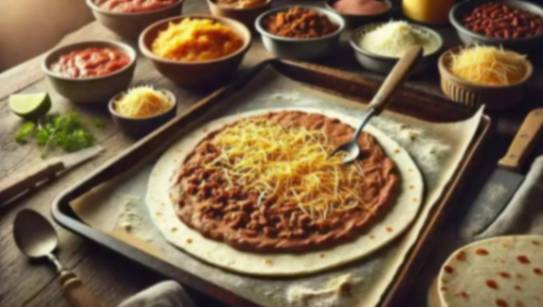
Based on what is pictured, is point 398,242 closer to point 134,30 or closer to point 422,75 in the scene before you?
point 422,75

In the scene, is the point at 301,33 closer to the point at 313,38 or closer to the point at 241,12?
the point at 313,38

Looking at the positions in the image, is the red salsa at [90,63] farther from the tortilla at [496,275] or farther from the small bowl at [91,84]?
the tortilla at [496,275]

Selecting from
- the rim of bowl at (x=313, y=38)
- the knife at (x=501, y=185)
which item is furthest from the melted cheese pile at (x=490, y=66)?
the rim of bowl at (x=313, y=38)

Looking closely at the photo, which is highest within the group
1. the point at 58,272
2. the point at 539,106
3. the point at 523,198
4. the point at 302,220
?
the point at 58,272

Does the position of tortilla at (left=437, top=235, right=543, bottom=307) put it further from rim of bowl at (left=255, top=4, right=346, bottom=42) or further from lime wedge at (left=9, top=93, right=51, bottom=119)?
lime wedge at (left=9, top=93, right=51, bottom=119)

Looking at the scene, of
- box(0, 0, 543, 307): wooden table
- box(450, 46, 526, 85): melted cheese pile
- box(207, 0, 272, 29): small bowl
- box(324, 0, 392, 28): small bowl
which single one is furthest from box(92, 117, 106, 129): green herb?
box(450, 46, 526, 85): melted cheese pile

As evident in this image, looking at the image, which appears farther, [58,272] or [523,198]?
[523,198]

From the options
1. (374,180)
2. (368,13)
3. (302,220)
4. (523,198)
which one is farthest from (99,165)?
(368,13)
